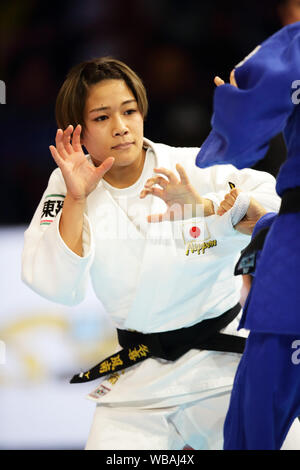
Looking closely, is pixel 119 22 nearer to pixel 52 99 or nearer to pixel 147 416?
pixel 52 99

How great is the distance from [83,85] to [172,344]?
37.5 inches

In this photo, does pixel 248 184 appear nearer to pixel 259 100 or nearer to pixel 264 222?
pixel 264 222

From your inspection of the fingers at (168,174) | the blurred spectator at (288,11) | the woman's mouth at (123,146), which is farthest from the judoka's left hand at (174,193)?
the blurred spectator at (288,11)

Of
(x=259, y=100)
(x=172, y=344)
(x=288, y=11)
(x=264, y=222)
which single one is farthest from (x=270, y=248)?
(x=288, y=11)

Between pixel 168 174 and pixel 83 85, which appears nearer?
pixel 168 174

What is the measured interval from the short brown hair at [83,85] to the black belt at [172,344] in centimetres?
78

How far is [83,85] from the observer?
7.38 ft

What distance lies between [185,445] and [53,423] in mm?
961

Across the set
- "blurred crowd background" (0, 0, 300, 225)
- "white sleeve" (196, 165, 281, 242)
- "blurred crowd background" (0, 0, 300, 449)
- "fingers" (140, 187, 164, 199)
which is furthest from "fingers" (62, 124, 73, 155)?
"blurred crowd background" (0, 0, 300, 225)

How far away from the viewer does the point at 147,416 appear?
2.14m

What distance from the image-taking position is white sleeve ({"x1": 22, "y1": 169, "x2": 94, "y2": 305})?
6.97ft

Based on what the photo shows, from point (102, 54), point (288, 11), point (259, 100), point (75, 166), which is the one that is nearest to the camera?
point (259, 100)

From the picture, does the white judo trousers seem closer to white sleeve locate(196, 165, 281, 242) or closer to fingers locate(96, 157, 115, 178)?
white sleeve locate(196, 165, 281, 242)

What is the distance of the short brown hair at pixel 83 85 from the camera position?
225cm
